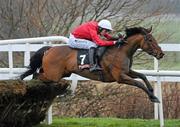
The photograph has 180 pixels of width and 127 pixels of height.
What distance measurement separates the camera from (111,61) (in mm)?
8141

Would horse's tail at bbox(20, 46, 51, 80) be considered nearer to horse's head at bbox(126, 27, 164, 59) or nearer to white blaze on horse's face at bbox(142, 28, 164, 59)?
horse's head at bbox(126, 27, 164, 59)

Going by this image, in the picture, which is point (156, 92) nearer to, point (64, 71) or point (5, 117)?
point (64, 71)

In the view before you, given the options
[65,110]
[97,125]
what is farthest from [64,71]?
[65,110]

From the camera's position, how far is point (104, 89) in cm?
1345

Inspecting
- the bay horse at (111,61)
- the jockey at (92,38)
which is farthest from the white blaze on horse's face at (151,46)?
the jockey at (92,38)

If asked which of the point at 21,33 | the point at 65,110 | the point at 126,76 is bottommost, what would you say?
the point at 65,110

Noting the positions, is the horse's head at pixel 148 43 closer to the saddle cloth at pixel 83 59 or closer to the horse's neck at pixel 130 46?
the horse's neck at pixel 130 46

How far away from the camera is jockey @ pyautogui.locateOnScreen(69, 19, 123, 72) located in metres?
8.20

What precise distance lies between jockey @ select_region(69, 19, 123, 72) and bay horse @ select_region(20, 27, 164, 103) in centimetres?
11

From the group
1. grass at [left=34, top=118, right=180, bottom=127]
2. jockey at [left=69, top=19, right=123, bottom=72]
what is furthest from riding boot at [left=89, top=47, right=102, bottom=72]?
grass at [left=34, top=118, right=180, bottom=127]

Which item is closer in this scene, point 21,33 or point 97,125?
point 97,125

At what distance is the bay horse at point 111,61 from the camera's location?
7.91 metres

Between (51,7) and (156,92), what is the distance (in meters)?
8.22

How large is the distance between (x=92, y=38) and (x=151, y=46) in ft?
3.03
